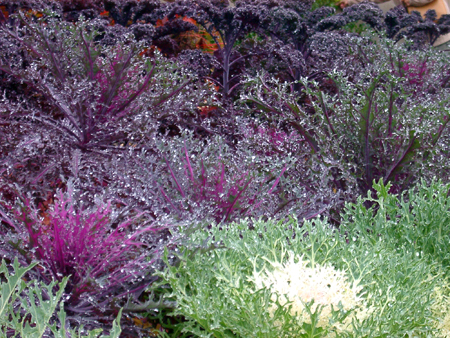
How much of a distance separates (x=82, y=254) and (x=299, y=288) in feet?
1.66

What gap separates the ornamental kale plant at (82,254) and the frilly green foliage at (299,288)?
12 cm

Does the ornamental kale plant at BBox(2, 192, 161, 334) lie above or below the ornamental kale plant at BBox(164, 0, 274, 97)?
below

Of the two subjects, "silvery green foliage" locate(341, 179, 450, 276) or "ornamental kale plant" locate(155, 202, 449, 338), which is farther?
"silvery green foliage" locate(341, 179, 450, 276)

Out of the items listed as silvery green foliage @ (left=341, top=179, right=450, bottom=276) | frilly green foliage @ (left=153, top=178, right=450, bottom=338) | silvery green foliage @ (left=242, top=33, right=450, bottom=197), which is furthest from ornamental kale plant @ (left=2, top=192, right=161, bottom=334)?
silvery green foliage @ (left=242, top=33, right=450, bottom=197)

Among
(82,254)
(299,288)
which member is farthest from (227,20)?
(299,288)

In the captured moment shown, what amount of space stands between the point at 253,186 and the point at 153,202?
337mm

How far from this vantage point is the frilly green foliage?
2.54 ft

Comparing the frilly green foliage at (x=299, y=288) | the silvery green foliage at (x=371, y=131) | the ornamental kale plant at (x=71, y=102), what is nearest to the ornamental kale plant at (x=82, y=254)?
the frilly green foliage at (x=299, y=288)

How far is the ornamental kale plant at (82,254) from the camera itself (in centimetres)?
98

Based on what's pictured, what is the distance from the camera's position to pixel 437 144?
5.11 ft

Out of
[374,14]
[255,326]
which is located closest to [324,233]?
[255,326]

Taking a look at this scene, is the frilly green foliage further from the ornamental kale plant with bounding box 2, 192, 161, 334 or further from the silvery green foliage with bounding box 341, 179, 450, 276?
the ornamental kale plant with bounding box 2, 192, 161, 334

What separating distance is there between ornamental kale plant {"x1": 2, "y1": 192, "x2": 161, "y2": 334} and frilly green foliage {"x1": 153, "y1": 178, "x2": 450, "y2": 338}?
12 centimetres

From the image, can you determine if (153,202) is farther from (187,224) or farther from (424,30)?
(424,30)
